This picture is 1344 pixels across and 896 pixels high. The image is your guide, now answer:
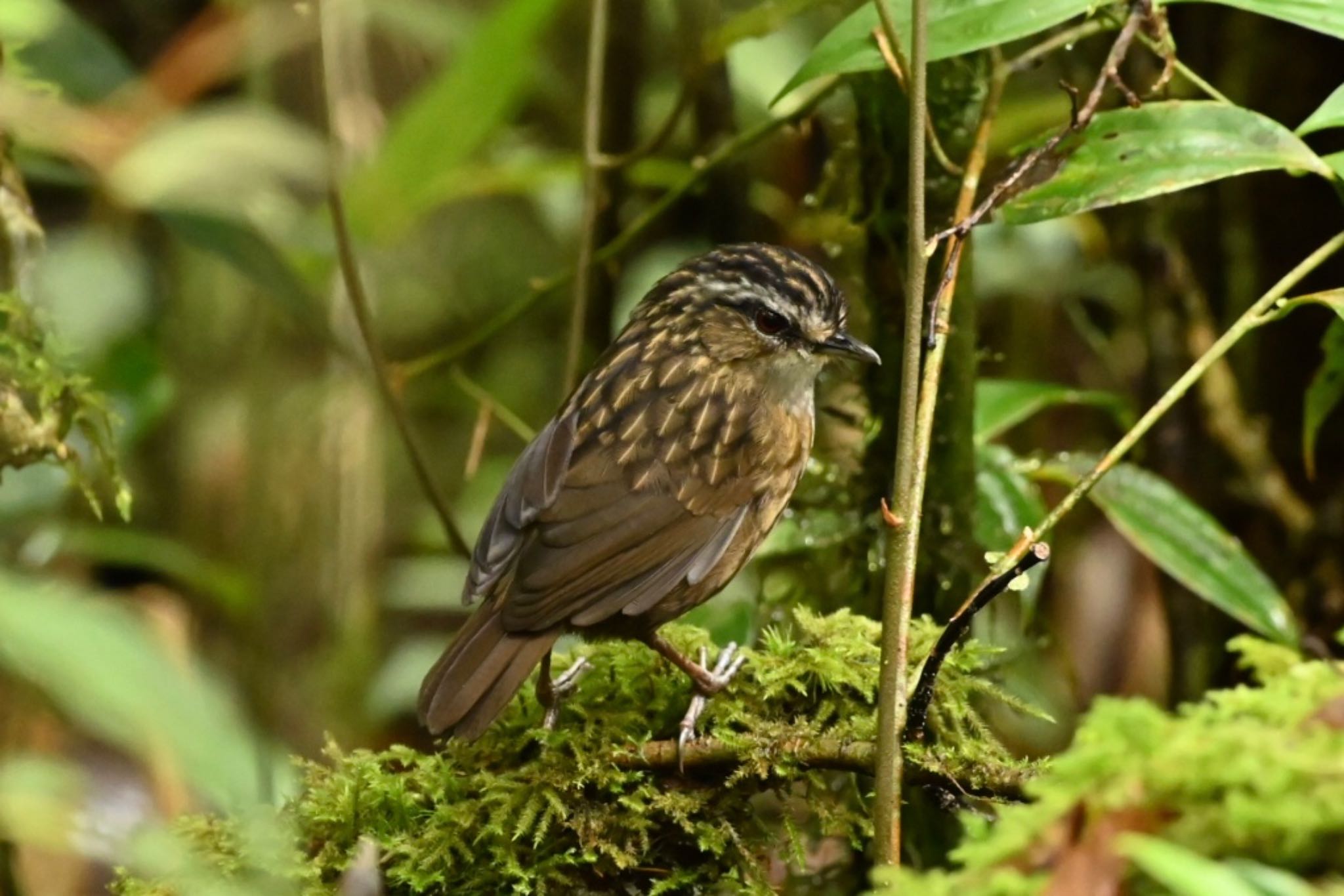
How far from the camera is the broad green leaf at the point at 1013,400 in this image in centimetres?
369

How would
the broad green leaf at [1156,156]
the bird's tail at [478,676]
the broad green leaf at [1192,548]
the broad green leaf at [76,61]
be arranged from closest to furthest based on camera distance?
the broad green leaf at [1156,156] < the bird's tail at [478,676] < the broad green leaf at [1192,548] < the broad green leaf at [76,61]

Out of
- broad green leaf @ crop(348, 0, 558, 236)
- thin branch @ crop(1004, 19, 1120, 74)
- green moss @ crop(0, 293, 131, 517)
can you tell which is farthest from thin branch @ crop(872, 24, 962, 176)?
green moss @ crop(0, 293, 131, 517)

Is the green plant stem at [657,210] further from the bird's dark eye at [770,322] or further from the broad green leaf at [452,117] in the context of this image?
the broad green leaf at [452,117]

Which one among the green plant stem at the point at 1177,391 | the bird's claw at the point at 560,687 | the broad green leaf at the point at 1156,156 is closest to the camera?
the green plant stem at the point at 1177,391

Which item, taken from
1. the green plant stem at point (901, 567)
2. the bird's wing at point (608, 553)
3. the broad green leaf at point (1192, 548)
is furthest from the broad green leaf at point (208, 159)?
Answer: the broad green leaf at point (1192, 548)

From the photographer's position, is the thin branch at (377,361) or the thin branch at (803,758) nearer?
the thin branch at (803,758)

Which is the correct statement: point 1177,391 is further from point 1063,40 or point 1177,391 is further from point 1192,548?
point 1192,548

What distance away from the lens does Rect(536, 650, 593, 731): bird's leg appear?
279 cm

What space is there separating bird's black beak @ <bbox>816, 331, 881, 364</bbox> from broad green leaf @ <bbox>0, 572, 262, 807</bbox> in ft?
7.77

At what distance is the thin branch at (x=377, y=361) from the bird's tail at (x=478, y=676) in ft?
3.45

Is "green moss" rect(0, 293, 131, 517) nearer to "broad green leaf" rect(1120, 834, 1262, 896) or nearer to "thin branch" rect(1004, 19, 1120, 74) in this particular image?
"thin branch" rect(1004, 19, 1120, 74)

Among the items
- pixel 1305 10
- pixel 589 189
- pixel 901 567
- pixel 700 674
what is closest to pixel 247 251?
pixel 589 189

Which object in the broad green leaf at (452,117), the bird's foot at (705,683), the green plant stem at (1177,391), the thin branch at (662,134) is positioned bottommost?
the bird's foot at (705,683)

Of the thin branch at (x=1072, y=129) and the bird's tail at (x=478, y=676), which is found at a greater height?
the thin branch at (x=1072, y=129)
